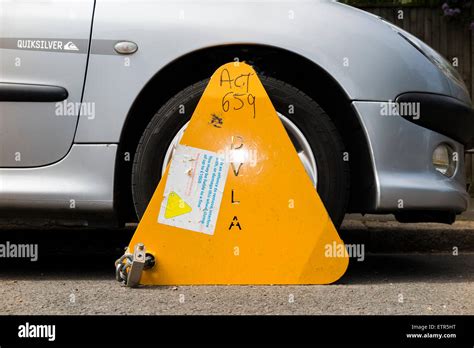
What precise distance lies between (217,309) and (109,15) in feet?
4.39

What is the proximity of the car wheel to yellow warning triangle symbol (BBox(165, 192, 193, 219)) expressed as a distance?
0.42ft

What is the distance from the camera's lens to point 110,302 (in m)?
2.60

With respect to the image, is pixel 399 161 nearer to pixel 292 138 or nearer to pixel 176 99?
pixel 292 138

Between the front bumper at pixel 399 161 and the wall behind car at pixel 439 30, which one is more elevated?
the wall behind car at pixel 439 30

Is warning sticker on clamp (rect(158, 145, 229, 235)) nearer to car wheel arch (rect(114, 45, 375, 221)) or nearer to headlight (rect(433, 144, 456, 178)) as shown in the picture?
car wheel arch (rect(114, 45, 375, 221))

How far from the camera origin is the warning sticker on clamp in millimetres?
2832

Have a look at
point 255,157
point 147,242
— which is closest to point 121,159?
point 147,242

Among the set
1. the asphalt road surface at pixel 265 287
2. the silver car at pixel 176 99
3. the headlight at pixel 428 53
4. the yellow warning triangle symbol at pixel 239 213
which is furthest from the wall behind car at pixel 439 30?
the yellow warning triangle symbol at pixel 239 213

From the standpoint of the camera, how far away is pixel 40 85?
2930 mm

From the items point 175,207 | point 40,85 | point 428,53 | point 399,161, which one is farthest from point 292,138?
point 40,85

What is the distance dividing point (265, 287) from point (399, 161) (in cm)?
76

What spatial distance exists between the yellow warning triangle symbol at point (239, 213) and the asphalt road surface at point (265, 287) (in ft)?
0.25

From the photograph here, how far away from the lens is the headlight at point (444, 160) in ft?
9.71

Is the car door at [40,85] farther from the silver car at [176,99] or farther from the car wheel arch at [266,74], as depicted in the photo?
the car wheel arch at [266,74]
